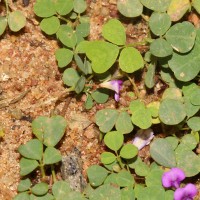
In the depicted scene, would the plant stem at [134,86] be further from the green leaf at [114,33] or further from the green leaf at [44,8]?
the green leaf at [44,8]

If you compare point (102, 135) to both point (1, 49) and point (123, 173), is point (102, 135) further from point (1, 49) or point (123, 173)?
point (1, 49)

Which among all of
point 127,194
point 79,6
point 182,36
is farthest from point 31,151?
point 182,36

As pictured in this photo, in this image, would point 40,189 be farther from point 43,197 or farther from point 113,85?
point 113,85

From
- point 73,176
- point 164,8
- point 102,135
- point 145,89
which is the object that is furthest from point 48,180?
point 164,8

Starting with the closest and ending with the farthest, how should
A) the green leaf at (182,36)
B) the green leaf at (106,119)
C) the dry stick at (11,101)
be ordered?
1. the green leaf at (182,36)
2. the green leaf at (106,119)
3. the dry stick at (11,101)

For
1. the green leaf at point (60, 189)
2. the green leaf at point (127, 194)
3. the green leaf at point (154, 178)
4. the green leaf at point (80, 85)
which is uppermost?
the green leaf at point (80, 85)

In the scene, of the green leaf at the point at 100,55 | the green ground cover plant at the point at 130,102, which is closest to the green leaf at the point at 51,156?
the green ground cover plant at the point at 130,102

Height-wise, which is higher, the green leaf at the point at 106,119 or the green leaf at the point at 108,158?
the green leaf at the point at 106,119
